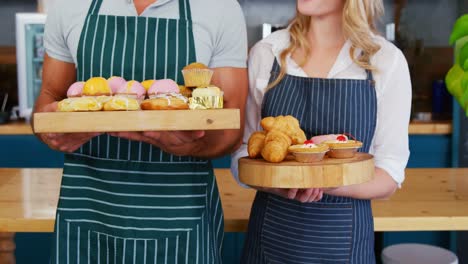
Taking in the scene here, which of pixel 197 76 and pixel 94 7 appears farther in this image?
pixel 94 7

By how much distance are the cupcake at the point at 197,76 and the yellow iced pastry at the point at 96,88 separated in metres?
0.16

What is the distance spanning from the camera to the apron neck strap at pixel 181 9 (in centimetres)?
150

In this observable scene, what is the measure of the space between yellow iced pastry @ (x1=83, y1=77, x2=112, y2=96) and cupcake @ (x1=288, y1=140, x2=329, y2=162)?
0.40 m

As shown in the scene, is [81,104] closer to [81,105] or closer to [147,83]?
[81,105]

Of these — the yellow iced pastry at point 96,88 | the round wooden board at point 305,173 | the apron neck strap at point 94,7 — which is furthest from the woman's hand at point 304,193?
the apron neck strap at point 94,7

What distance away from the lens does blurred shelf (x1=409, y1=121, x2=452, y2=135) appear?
383 centimetres

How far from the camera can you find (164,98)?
1.29m

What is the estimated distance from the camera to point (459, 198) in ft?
6.55

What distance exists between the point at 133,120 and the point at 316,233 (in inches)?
22.4

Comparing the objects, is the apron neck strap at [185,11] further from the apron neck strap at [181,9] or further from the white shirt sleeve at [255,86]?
the white shirt sleeve at [255,86]

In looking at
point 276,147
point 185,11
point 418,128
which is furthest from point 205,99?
point 418,128

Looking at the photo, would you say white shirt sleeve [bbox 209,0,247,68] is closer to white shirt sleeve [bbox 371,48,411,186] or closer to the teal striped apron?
the teal striped apron

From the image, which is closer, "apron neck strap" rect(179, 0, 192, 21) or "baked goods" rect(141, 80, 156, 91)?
"baked goods" rect(141, 80, 156, 91)

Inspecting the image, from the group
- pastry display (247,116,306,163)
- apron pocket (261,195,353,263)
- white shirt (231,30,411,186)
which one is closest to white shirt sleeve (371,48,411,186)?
white shirt (231,30,411,186)
